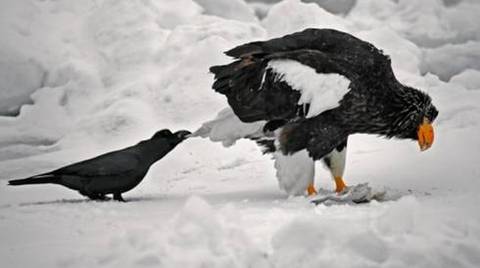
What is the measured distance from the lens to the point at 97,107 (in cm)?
845

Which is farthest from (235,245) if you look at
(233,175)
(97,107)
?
(97,107)

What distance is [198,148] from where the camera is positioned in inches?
288

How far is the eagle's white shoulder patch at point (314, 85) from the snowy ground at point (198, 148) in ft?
2.47

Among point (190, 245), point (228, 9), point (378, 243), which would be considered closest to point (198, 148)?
point (228, 9)

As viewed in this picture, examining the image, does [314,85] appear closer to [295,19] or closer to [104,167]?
[104,167]

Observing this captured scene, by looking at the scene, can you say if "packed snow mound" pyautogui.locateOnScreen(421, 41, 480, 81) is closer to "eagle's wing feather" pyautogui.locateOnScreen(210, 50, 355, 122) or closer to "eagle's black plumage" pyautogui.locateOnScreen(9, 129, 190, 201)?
"eagle's wing feather" pyautogui.locateOnScreen(210, 50, 355, 122)

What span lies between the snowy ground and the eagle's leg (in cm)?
41

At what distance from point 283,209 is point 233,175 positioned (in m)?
2.20

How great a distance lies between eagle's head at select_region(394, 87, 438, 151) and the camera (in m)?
5.40

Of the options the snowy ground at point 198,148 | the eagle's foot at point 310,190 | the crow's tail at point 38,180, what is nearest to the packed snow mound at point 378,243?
the snowy ground at point 198,148

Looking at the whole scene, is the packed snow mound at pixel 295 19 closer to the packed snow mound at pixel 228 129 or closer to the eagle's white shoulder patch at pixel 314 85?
the packed snow mound at pixel 228 129

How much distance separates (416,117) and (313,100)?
107 cm

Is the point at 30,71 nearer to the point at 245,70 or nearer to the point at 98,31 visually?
the point at 98,31

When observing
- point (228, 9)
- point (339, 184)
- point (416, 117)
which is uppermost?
point (228, 9)
